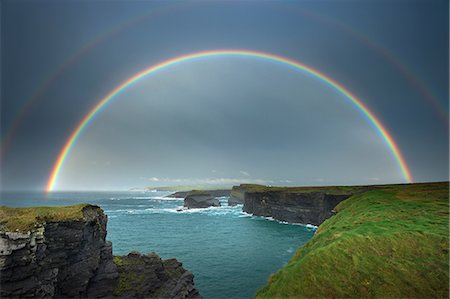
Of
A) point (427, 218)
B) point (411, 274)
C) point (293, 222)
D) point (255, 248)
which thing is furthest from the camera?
point (293, 222)

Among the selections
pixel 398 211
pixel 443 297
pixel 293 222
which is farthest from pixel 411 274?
pixel 293 222

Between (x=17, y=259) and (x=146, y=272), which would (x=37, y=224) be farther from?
(x=146, y=272)

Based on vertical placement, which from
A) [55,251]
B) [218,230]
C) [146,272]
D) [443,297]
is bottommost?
[218,230]

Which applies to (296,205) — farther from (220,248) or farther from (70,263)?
(70,263)

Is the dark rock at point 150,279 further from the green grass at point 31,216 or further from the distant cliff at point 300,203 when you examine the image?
the distant cliff at point 300,203

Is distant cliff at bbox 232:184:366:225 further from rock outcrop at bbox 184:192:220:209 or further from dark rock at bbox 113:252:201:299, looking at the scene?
dark rock at bbox 113:252:201:299

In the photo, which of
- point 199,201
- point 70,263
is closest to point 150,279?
point 70,263

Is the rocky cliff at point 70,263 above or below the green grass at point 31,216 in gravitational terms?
below

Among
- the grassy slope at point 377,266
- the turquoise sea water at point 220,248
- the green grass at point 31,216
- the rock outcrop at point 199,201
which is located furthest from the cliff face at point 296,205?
the green grass at point 31,216
